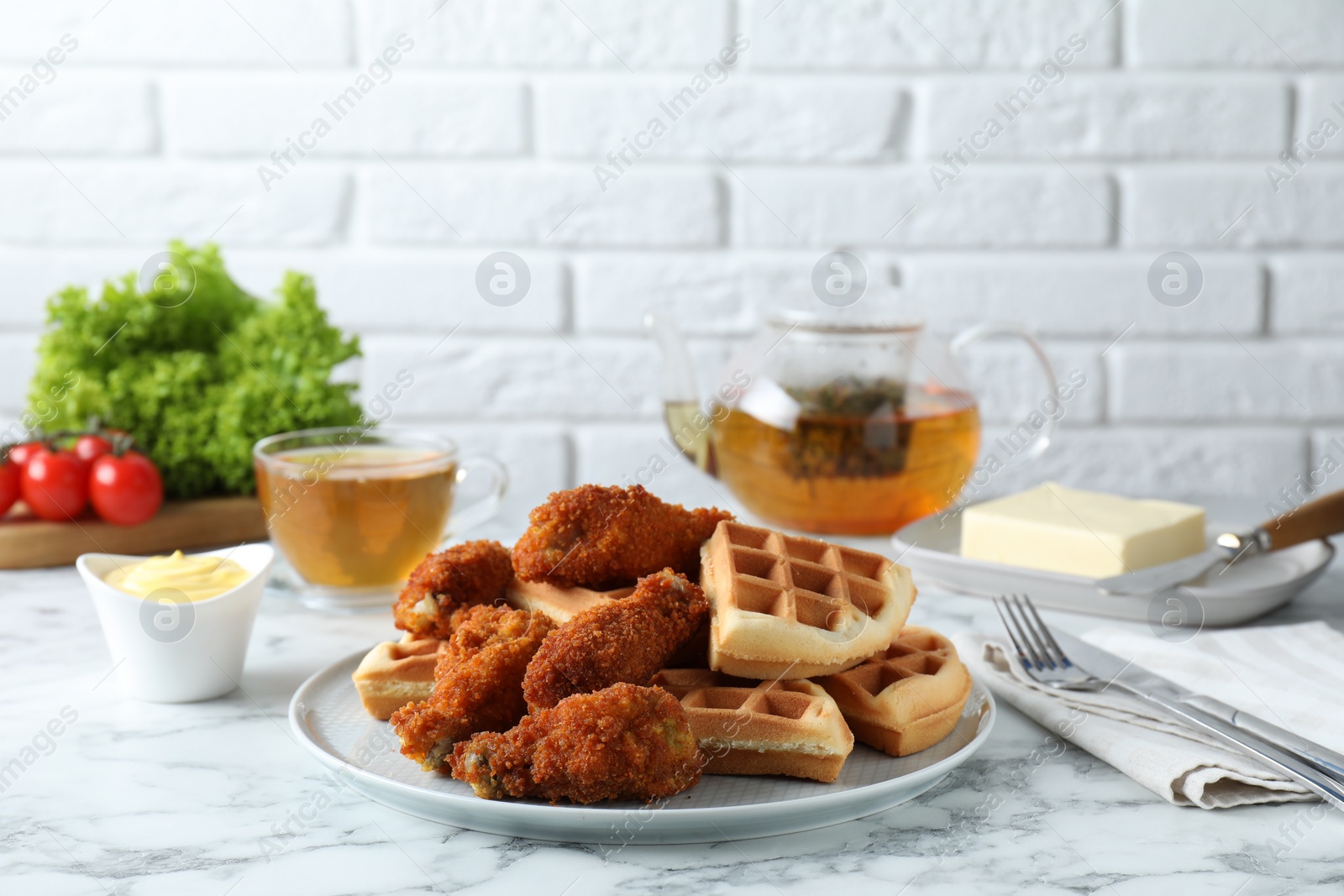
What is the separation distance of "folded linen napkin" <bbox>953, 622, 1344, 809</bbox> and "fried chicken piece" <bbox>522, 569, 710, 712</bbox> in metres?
0.33

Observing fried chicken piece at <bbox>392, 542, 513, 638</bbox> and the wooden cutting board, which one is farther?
the wooden cutting board

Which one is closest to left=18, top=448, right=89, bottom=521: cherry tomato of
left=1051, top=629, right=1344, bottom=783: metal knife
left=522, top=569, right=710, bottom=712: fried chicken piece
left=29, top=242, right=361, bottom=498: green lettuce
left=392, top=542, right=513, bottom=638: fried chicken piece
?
left=29, top=242, right=361, bottom=498: green lettuce

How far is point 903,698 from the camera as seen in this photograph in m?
0.96

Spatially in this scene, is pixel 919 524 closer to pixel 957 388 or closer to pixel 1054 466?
pixel 957 388

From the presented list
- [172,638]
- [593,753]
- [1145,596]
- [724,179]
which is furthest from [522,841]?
[724,179]

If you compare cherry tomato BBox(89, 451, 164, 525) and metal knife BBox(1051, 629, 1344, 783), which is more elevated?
cherry tomato BBox(89, 451, 164, 525)

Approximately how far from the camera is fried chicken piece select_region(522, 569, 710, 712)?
95 centimetres

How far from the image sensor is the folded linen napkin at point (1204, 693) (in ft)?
3.13

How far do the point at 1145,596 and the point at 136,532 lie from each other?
1.27 m

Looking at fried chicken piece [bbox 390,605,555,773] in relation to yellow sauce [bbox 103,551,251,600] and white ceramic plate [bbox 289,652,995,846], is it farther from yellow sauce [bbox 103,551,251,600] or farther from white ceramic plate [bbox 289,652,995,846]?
yellow sauce [bbox 103,551,251,600]

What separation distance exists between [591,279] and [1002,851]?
1778mm

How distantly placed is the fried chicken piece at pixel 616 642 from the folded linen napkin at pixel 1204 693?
1.09 ft

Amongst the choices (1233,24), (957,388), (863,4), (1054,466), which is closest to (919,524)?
(957,388)

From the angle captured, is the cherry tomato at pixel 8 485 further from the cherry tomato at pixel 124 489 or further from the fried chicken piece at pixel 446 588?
the fried chicken piece at pixel 446 588
